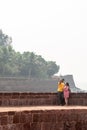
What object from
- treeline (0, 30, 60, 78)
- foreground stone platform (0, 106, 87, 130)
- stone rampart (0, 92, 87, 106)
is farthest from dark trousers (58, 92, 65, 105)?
treeline (0, 30, 60, 78)

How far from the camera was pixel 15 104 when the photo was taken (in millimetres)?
12305

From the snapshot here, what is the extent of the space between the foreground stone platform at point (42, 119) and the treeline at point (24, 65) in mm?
34518

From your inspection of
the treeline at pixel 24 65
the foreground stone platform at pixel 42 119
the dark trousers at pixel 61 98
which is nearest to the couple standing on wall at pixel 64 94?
the dark trousers at pixel 61 98

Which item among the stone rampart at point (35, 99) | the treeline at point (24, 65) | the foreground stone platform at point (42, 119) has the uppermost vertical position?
the treeline at point (24, 65)

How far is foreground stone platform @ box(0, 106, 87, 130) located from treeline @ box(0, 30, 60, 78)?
1359 inches

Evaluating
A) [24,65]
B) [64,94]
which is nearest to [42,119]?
[64,94]

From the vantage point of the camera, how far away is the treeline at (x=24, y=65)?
152 ft

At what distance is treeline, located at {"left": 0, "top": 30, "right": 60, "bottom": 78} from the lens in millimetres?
46438

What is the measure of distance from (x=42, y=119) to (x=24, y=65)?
126 feet

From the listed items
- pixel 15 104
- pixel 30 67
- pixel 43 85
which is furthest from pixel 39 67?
pixel 15 104

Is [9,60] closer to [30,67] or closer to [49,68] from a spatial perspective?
[30,67]

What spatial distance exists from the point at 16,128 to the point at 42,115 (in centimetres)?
87

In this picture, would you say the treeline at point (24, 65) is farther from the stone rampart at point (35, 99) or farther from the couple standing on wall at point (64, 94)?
the couple standing on wall at point (64, 94)

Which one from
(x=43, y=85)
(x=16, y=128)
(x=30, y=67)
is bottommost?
(x=16, y=128)
